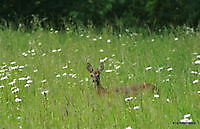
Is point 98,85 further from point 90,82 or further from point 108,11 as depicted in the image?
point 108,11

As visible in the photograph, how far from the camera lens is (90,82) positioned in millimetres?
6504

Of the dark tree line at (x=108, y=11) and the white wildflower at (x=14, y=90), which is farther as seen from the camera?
the dark tree line at (x=108, y=11)

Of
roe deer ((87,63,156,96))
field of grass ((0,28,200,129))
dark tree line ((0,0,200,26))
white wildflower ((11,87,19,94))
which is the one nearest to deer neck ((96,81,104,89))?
roe deer ((87,63,156,96))

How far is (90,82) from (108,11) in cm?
812

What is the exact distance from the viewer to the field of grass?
489 centimetres

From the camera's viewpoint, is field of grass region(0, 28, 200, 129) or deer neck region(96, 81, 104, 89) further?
deer neck region(96, 81, 104, 89)

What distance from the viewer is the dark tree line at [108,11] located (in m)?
13.7

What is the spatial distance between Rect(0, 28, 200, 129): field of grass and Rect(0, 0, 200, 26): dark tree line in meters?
3.64

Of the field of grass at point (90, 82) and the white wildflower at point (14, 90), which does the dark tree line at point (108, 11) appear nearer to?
the field of grass at point (90, 82)

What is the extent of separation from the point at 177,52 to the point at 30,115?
395cm

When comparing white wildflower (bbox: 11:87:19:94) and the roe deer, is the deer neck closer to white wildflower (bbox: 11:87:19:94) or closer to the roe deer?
the roe deer

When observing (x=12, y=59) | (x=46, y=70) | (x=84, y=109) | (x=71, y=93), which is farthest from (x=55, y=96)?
(x=12, y=59)

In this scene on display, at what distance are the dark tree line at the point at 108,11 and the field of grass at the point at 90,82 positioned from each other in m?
3.64

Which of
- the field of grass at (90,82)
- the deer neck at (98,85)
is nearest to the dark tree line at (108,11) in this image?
the field of grass at (90,82)
